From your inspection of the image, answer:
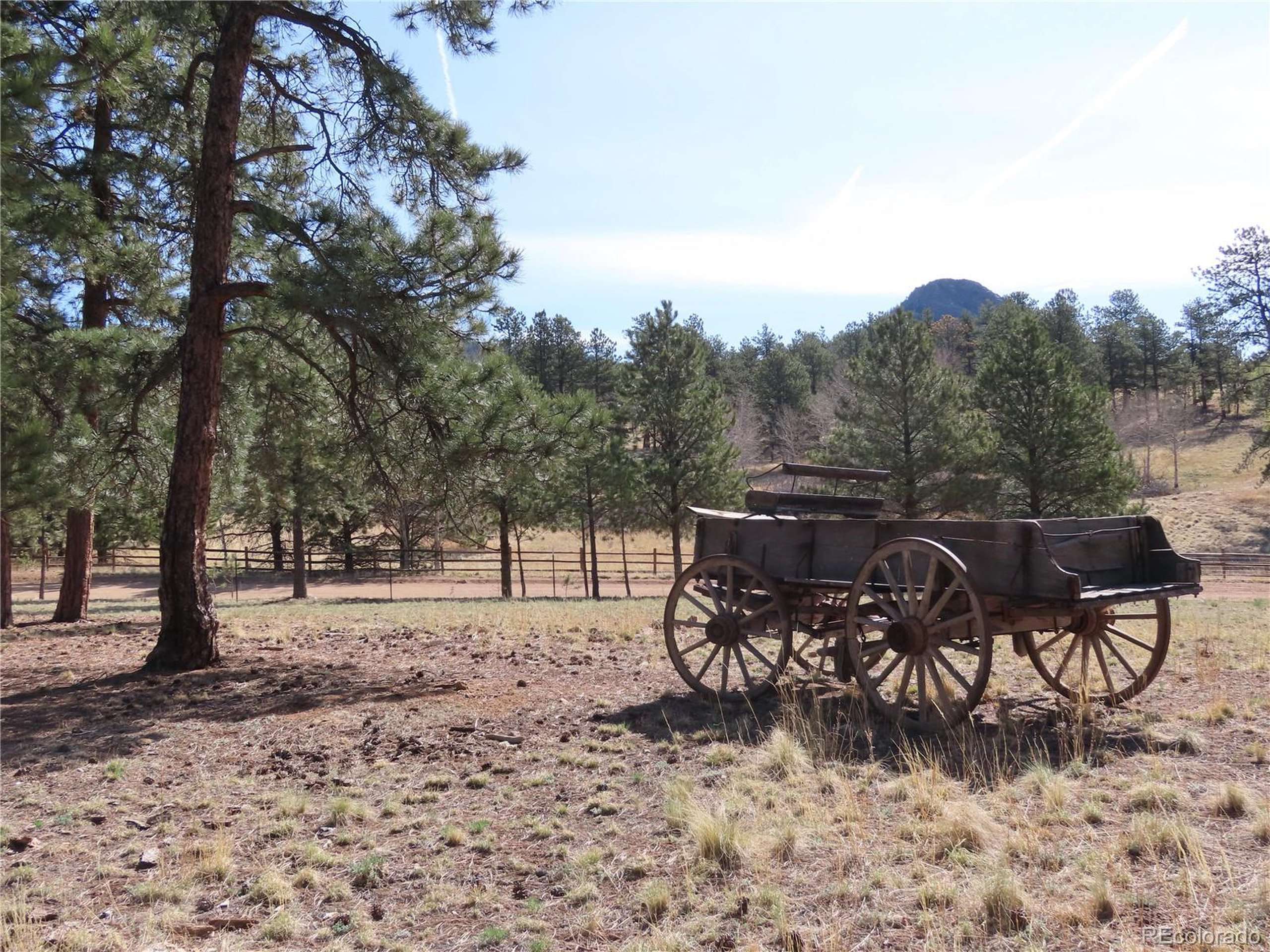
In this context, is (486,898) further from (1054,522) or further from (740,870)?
(1054,522)

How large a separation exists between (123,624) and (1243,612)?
16942mm

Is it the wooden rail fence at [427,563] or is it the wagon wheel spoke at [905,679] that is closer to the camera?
the wagon wheel spoke at [905,679]

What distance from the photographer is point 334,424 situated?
10.2m

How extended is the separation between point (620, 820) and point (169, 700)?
484cm

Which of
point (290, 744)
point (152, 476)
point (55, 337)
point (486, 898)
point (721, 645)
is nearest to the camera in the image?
point (486, 898)

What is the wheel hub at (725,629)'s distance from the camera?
7109 mm

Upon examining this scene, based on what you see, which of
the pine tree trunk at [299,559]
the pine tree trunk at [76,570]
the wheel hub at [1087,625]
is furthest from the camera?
the pine tree trunk at [299,559]

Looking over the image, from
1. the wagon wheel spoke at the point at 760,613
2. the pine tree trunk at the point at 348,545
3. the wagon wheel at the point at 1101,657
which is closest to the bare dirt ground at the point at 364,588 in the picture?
the pine tree trunk at the point at 348,545

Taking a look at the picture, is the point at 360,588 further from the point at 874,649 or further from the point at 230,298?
the point at 874,649

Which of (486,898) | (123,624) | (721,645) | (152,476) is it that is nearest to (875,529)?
(721,645)

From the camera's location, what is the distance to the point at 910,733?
580 cm

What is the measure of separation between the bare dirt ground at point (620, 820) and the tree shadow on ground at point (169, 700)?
50 mm

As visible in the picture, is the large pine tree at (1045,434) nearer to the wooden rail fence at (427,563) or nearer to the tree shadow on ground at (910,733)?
the wooden rail fence at (427,563)

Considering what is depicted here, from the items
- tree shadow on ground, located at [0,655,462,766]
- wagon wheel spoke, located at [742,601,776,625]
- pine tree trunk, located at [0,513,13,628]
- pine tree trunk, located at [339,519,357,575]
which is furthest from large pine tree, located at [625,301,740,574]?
wagon wheel spoke, located at [742,601,776,625]
